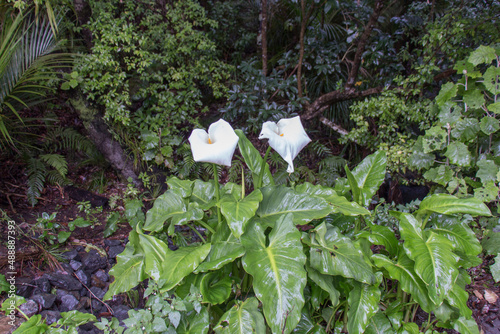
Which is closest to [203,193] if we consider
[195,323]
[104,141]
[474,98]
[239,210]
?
[239,210]

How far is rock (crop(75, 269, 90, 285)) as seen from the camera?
1937 mm

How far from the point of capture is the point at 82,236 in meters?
2.38

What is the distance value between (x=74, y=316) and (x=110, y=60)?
2.24m

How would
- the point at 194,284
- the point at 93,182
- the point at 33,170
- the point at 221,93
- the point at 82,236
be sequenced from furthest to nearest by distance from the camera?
the point at 221,93 → the point at 93,182 → the point at 33,170 → the point at 82,236 → the point at 194,284

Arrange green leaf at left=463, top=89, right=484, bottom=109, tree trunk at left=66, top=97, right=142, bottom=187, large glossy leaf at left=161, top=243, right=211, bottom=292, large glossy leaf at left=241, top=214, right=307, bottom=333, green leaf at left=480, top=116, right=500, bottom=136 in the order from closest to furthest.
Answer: large glossy leaf at left=241, top=214, right=307, bottom=333
large glossy leaf at left=161, top=243, right=211, bottom=292
green leaf at left=480, top=116, right=500, bottom=136
green leaf at left=463, top=89, right=484, bottom=109
tree trunk at left=66, top=97, right=142, bottom=187

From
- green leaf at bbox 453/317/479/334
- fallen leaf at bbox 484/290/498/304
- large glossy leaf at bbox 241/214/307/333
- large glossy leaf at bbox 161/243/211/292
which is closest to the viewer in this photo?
large glossy leaf at bbox 241/214/307/333

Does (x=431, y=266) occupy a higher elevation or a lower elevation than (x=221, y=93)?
lower

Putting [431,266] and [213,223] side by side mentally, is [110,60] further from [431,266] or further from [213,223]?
[431,266]

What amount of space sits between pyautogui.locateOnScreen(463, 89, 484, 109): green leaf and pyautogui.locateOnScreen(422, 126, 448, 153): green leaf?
261 millimetres

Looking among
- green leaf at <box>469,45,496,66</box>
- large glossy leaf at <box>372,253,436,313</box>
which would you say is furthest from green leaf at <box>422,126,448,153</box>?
large glossy leaf at <box>372,253,436,313</box>

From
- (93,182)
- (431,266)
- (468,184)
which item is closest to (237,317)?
(431,266)

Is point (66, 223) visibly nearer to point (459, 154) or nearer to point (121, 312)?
point (121, 312)

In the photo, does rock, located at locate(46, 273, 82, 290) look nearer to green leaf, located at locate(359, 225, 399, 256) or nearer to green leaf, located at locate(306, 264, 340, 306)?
green leaf, located at locate(306, 264, 340, 306)

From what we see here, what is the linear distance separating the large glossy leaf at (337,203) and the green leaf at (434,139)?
108cm
